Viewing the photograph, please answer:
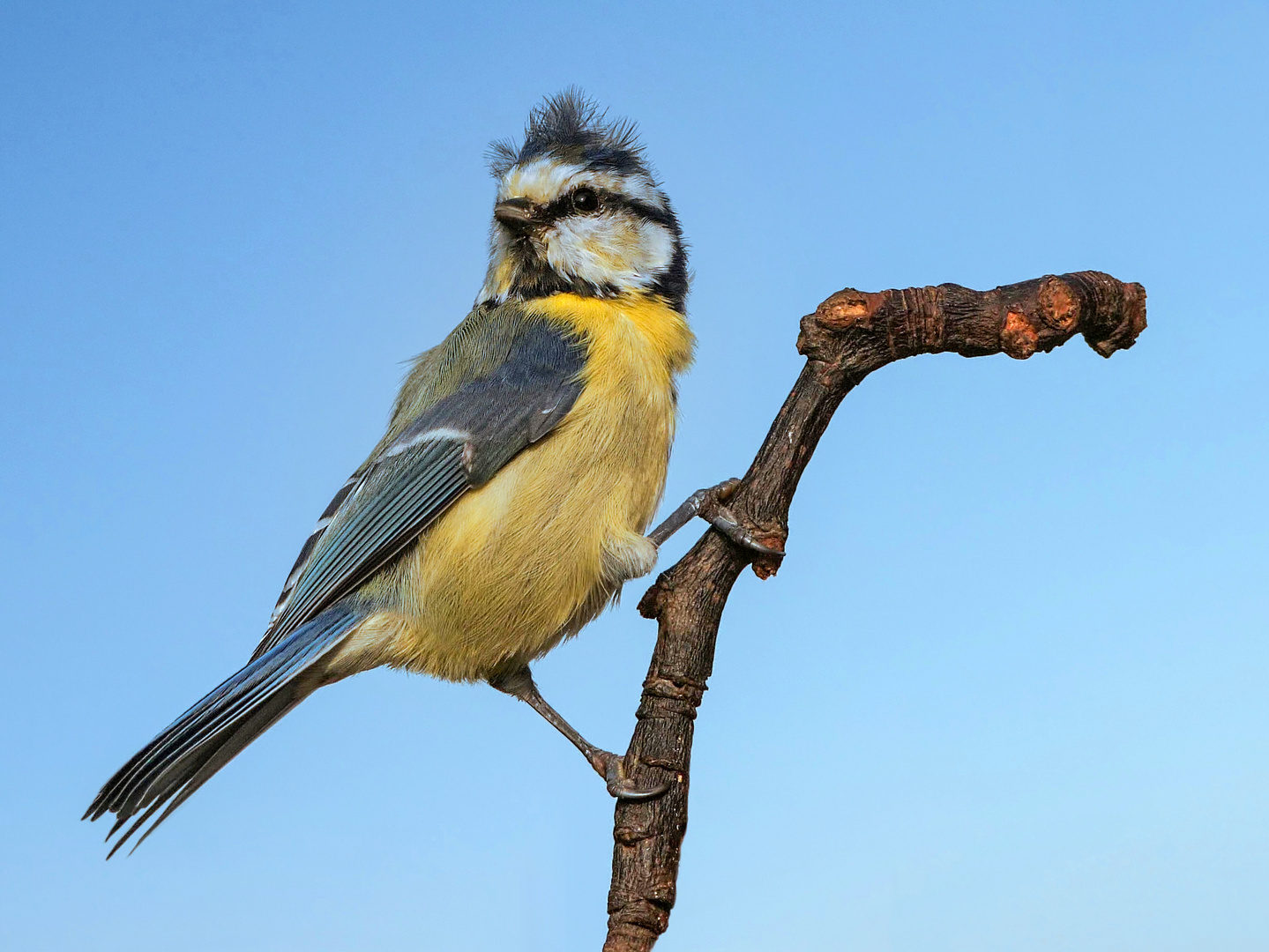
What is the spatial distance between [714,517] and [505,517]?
46 centimetres

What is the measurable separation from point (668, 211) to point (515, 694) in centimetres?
129

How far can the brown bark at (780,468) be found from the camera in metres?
1.99

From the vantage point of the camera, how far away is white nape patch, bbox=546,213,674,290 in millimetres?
2562

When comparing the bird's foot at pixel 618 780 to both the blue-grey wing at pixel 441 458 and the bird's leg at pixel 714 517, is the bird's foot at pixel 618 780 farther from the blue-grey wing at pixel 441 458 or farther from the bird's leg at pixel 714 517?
the blue-grey wing at pixel 441 458

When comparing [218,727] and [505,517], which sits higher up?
[505,517]

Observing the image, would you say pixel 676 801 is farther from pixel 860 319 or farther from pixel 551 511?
pixel 860 319

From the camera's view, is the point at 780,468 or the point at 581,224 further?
the point at 581,224

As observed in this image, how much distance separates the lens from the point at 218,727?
2.13 m

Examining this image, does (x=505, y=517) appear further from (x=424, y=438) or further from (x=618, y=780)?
(x=618, y=780)

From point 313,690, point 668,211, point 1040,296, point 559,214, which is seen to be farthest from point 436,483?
point 1040,296

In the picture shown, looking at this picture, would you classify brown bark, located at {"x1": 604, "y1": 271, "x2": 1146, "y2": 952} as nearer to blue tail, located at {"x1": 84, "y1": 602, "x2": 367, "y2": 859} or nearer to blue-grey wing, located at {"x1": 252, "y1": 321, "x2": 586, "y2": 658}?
blue-grey wing, located at {"x1": 252, "y1": 321, "x2": 586, "y2": 658}

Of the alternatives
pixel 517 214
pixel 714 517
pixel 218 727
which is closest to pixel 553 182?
pixel 517 214

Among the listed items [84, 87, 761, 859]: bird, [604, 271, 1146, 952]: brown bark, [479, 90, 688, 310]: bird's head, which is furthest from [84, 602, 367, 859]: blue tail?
[479, 90, 688, 310]: bird's head

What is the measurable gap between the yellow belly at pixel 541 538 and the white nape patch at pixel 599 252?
0.24 metres
